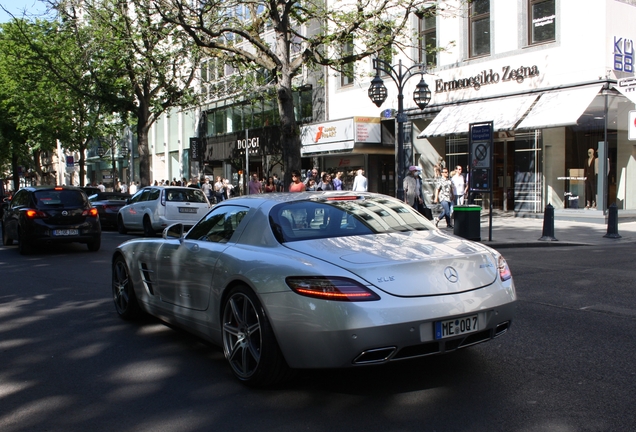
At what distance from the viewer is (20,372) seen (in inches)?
199

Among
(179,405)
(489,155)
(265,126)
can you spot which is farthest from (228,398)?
(265,126)

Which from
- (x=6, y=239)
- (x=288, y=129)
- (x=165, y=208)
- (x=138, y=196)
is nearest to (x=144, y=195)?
(x=138, y=196)

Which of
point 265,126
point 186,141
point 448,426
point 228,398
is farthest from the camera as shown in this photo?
point 186,141

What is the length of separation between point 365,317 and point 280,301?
0.61m

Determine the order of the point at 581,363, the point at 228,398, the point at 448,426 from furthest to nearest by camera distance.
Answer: the point at 581,363
the point at 228,398
the point at 448,426

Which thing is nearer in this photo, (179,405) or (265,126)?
(179,405)

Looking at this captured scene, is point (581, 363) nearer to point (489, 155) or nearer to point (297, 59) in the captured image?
point (489, 155)

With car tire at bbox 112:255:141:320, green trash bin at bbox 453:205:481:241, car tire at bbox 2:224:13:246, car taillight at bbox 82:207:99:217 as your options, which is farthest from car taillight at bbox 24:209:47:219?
green trash bin at bbox 453:205:481:241

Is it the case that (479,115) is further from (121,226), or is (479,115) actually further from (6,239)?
(6,239)

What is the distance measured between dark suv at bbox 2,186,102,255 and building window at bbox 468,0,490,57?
14.8 m

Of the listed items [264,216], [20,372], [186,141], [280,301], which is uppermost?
[186,141]

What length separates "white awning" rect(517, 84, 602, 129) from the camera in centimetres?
1853

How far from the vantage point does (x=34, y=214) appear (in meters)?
13.9

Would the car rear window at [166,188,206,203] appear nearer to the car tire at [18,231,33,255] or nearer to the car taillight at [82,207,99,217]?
the car taillight at [82,207,99,217]
